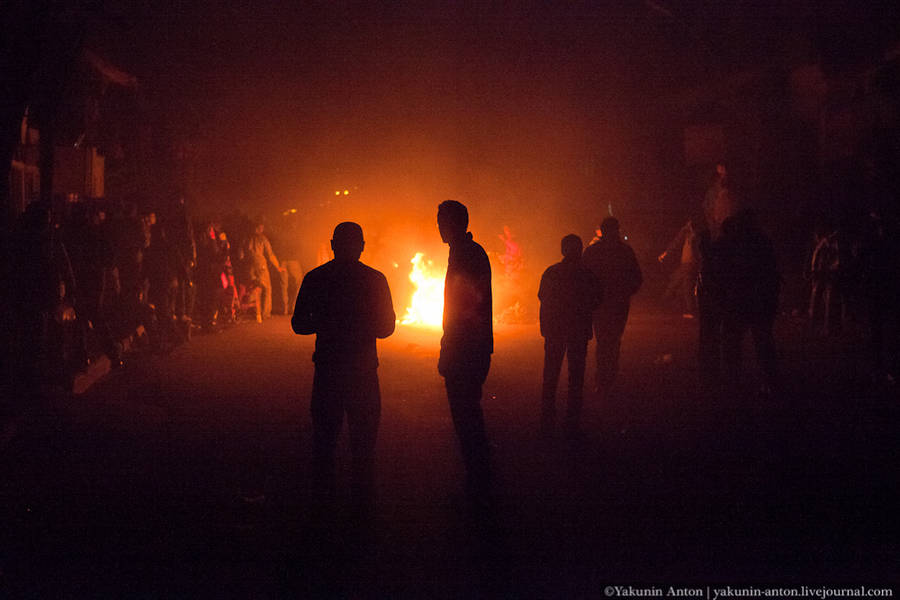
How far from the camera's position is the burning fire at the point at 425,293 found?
18.6m

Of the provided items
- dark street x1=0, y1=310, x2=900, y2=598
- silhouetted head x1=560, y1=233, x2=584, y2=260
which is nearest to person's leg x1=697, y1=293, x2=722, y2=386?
dark street x1=0, y1=310, x2=900, y2=598

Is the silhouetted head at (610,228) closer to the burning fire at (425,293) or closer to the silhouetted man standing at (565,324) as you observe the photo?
the silhouetted man standing at (565,324)

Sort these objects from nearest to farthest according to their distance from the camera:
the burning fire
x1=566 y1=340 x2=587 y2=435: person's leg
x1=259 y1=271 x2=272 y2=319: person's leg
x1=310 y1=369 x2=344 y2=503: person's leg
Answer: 1. x1=310 y1=369 x2=344 y2=503: person's leg
2. x1=566 y1=340 x2=587 y2=435: person's leg
3. the burning fire
4. x1=259 y1=271 x2=272 y2=319: person's leg

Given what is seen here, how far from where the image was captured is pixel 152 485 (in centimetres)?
603

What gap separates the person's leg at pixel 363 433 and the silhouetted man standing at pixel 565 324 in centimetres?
264

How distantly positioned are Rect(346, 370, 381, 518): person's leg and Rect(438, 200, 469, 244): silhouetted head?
Answer: 1060mm

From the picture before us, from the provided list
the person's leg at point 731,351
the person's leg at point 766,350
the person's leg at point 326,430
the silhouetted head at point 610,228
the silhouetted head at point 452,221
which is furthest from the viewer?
the person's leg at point 731,351

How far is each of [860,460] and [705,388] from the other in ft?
11.1

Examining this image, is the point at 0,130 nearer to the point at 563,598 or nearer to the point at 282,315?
the point at 563,598

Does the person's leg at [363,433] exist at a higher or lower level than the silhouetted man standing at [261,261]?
lower

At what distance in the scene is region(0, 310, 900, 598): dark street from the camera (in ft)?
14.6

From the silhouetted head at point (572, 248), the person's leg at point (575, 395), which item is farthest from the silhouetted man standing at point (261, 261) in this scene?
the person's leg at point (575, 395)

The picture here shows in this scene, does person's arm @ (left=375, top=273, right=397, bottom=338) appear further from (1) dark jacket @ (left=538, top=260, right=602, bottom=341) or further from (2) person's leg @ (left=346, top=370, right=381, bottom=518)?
(1) dark jacket @ (left=538, top=260, right=602, bottom=341)

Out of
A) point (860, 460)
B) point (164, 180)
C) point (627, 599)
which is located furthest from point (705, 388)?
point (164, 180)
